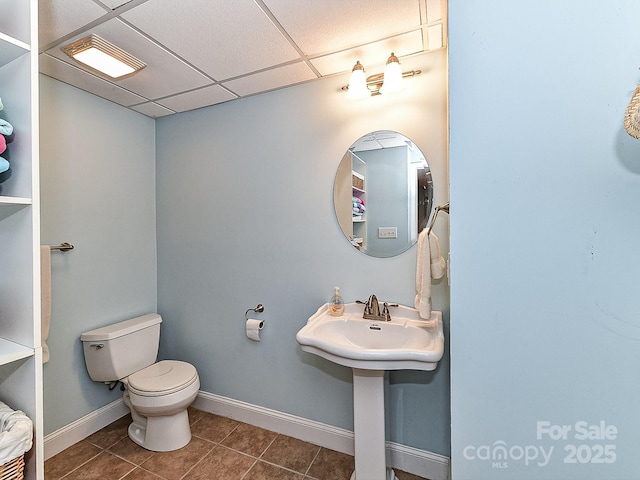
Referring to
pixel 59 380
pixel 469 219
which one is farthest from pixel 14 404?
pixel 469 219

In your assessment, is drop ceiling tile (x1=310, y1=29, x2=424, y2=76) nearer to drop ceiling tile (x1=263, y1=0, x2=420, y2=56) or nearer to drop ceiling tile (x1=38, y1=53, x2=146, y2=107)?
drop ceiling tile (x1=263, y1=0, x2=420, y2=56)

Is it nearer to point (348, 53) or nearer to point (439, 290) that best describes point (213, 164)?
point (348, 53)

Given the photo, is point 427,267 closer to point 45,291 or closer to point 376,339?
point 376,339

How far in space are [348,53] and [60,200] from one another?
1.90 m

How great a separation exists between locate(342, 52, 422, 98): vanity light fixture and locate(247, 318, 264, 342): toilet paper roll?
4.87ft

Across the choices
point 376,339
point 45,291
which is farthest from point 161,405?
point 376,339

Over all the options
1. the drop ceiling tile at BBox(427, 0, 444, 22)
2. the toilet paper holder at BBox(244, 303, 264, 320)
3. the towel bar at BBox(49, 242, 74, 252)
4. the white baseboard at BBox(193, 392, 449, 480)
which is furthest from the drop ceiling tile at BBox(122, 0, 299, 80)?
the white baseboard at BBox(193, 392, 449, 480)

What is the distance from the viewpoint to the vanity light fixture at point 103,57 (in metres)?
1.41

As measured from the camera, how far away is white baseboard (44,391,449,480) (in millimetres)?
1618

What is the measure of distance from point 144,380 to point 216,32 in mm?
1982

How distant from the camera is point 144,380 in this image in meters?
1.83

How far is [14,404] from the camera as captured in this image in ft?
3.05

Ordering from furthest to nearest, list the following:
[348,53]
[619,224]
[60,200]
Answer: [60,200] → [348,53] → [619,224]

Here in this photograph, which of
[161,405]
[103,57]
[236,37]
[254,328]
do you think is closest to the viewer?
[236,37]
